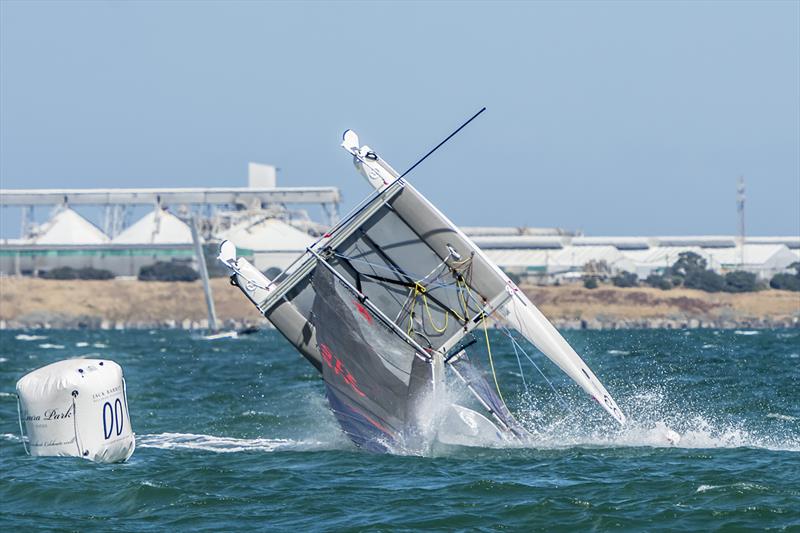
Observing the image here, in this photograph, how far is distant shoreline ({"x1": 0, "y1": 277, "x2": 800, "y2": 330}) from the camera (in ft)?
468

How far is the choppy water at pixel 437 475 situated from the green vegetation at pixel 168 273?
400ft

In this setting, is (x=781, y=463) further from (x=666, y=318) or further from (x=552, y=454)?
(x=666, y=318)

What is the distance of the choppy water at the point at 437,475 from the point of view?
53.1ft

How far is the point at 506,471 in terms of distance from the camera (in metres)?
19.4

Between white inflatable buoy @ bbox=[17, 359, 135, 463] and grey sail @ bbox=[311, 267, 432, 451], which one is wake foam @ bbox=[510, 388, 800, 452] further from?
white inflatable buoy @ bbox=[17, 359, 135, 463]

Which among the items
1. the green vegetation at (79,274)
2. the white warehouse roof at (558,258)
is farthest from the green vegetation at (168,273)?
the white warehouse roof at (558,258)

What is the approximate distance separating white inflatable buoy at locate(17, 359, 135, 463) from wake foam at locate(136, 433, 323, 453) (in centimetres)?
366

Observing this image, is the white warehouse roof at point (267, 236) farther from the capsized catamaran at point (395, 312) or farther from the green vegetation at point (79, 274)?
the capsized catamaran at point (395, 312)

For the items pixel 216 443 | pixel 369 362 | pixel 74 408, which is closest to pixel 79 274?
pixel 216 443

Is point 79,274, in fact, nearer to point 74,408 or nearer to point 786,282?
point 786,282

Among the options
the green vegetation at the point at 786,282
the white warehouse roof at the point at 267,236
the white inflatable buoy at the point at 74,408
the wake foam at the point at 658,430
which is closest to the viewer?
the white inflatable buoy at the point at 74,408

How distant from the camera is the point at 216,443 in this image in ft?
81.0

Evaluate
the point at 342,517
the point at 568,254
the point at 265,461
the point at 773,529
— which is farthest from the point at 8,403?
the point at 568,254

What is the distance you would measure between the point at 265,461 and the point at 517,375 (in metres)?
20.6
